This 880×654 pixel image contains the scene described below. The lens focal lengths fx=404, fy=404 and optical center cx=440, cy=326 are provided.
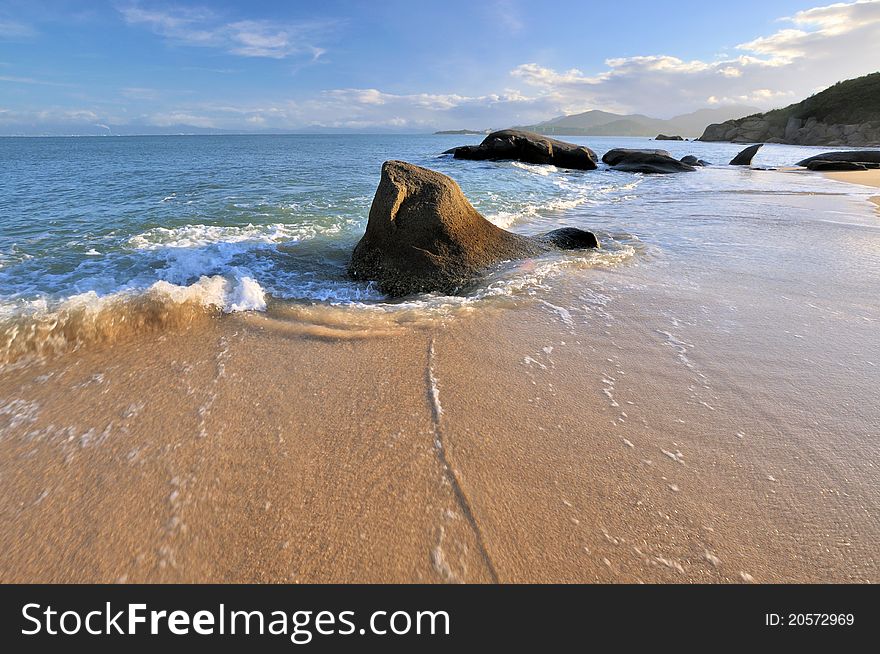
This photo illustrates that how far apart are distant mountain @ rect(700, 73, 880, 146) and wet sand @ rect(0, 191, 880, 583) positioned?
6768cm

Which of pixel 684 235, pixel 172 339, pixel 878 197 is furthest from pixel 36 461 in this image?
pixel 878 197

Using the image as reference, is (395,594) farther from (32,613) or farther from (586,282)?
(586,282)

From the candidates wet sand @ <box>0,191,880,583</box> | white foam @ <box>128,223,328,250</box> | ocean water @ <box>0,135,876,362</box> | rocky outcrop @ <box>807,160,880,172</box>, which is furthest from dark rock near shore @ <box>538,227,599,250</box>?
rocky outcrop @ <box>807,160,880,172</box>

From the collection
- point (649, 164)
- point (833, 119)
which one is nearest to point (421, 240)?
point (649, 164)

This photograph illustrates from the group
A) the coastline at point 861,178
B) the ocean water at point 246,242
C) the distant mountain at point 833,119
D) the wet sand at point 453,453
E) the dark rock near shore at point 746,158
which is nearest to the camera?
the wet sand at point 453,453

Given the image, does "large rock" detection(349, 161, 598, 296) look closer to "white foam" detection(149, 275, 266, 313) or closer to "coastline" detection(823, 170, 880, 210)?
Result: "white foam" detection(149, 275, 266, 313)

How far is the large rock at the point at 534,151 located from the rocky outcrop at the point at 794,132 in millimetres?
45229

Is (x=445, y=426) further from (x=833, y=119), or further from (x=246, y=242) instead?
(x=833, y=119)

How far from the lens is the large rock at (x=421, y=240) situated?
5.51 meters

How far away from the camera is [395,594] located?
5.72 ft

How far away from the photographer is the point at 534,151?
91.8ft

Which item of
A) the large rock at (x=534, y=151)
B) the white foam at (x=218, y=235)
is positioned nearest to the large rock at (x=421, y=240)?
the white foam at (x=218, y=235)

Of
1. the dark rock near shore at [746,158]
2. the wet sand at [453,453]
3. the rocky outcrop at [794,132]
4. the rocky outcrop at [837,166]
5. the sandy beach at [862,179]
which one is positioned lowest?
the wet sand at [453,453]

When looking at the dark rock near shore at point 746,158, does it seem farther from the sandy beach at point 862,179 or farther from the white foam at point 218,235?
the white foam at point 218,235
